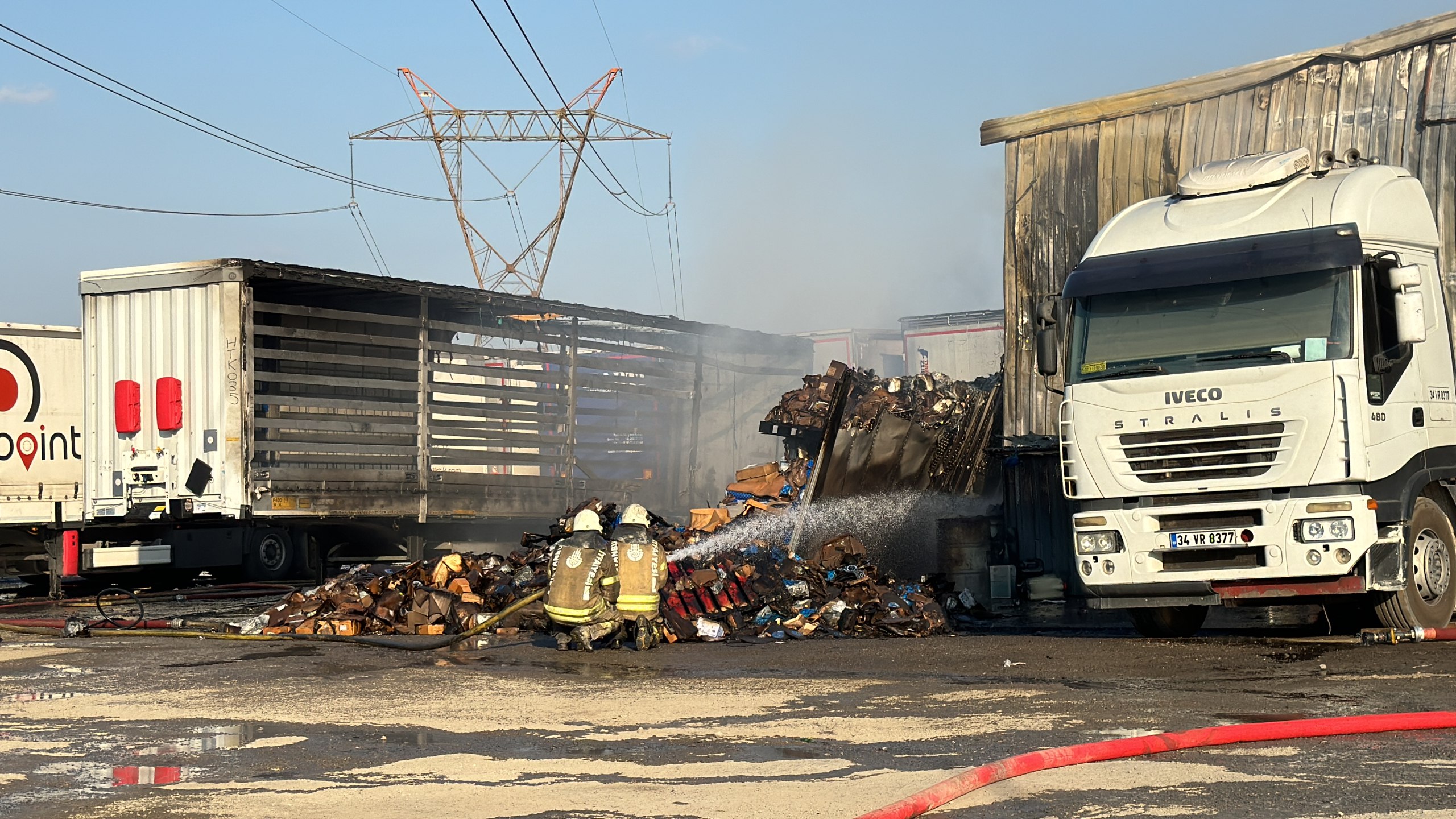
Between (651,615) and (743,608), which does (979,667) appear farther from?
(743,608)

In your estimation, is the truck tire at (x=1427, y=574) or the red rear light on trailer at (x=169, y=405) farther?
the red rear light on trailer at (x=169, y=405)

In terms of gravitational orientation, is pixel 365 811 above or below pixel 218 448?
below

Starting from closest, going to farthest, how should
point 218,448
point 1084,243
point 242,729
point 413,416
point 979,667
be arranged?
1. point 242,729
2. point 979,667
3. point 1084,243
4. point 218,448
5. point 413,416

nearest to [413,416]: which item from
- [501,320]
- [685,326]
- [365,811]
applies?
[501,320]

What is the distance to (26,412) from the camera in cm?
1941

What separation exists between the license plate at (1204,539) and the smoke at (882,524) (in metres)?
5.46

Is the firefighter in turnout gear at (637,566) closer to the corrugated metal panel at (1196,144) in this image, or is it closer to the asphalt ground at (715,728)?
the asphalt ground at (715,728)

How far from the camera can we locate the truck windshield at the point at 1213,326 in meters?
9.77

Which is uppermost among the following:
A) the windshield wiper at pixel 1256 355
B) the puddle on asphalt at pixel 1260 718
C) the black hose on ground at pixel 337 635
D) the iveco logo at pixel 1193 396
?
the windshield wiper at pixel 1256 355

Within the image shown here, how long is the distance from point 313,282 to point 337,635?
5129 millimetres

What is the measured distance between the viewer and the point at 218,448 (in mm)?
16516

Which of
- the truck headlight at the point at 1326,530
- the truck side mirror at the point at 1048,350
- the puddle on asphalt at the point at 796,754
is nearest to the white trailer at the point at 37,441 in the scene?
the truck side mirror at the point at 1048,350

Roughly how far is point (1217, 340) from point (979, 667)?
2771mm

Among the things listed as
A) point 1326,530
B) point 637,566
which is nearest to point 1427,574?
point 1326,530
